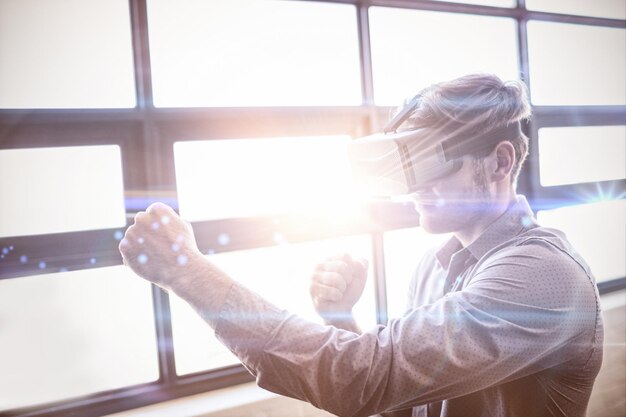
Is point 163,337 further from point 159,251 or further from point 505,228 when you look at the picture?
point 505,228

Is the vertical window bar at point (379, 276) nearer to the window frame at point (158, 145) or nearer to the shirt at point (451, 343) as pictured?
the window frame at point (158, 145)

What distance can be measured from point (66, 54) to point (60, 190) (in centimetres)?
41

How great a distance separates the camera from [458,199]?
3.16ft

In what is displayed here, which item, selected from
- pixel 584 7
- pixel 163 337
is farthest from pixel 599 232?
pixel 163 337

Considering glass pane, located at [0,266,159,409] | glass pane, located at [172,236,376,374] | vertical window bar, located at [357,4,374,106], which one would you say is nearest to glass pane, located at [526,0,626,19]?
vertical window bar, located at [357,4,374,106]

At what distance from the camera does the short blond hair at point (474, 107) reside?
94 cm

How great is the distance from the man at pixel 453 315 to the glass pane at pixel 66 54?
28.3 inches

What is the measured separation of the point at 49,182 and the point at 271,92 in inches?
30.4

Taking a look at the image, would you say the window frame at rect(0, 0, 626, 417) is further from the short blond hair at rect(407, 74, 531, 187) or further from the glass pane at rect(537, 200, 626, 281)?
the glass pane at rect(537, 200, 626, 281)

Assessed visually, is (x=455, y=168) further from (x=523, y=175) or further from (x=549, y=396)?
(x=523, y=175)

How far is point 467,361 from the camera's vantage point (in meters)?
0.69

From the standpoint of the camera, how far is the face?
950 millimetres

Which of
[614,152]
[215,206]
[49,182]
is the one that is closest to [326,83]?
[215,206]

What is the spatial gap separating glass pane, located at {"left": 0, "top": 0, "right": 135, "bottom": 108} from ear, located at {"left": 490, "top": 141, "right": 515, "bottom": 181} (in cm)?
109
